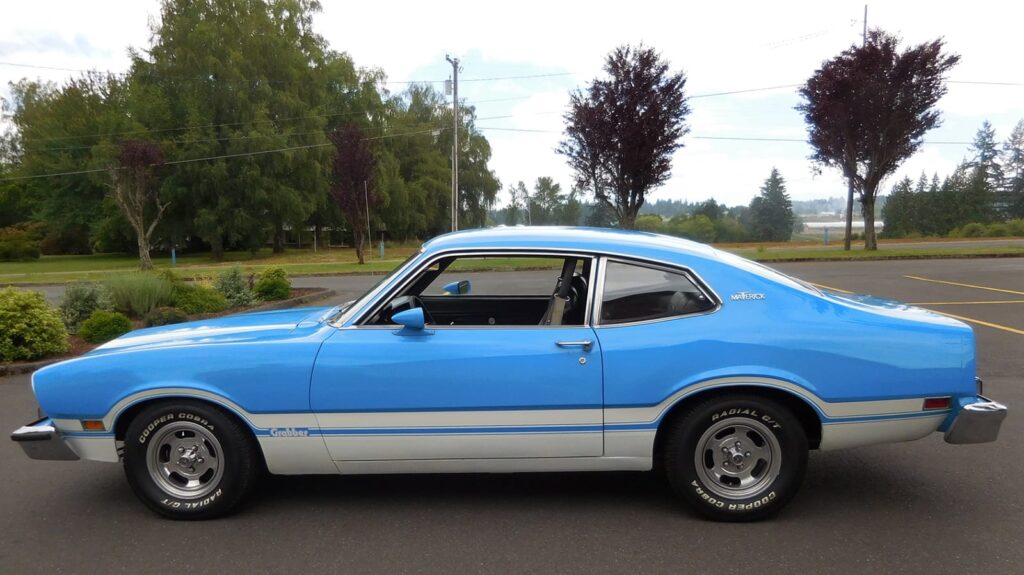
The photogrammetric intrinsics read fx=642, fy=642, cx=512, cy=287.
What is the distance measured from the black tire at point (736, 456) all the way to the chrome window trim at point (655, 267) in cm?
47

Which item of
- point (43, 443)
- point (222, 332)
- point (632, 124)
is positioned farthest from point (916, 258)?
point (43, 443)

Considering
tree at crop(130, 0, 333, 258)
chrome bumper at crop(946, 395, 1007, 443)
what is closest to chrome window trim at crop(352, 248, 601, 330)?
chrome bumper at crop(946, 395, 1007, 443)

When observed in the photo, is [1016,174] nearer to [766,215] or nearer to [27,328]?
[766,215]

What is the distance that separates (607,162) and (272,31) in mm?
26888

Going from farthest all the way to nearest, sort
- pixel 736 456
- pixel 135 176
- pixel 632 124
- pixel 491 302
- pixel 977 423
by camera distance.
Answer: pixel 135 176, pixel 632 124, pixel 491 302, pixel 736 456, pixel 977 423

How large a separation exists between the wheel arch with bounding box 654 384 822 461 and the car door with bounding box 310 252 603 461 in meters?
0.36

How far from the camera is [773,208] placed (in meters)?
73.4

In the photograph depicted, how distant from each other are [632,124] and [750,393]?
22.4 meters

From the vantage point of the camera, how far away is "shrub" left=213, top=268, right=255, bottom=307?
12625 millimetres

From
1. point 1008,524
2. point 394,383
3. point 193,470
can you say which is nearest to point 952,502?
point 1008,524

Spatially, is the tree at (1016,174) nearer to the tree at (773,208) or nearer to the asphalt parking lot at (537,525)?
the tree at (773,208)

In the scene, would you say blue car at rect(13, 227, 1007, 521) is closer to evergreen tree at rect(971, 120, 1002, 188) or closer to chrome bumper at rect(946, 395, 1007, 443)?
chrome bumper at rect(946, 395, 1007, 443)

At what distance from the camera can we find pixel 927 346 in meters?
3.27

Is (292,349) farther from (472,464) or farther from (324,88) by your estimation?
(324,88)
